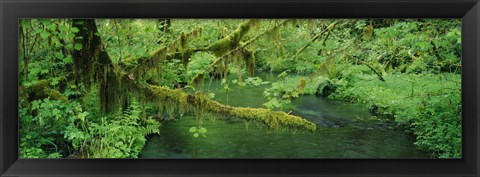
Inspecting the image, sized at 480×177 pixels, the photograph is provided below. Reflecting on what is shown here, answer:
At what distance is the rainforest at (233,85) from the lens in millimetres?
3572

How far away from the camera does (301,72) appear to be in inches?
164

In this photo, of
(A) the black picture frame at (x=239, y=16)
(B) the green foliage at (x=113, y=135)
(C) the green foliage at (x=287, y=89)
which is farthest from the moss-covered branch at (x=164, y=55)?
(A) the black picture frame at (x=239, y=16)

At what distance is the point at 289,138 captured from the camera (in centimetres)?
454

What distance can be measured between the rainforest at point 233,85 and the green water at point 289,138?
0.04 feet

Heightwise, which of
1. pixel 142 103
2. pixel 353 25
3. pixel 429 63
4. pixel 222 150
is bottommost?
pixel 222 150

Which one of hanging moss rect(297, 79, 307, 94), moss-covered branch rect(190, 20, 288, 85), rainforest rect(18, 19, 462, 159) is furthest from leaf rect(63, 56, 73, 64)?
hanging moss rect(297, 79, 307, 94)

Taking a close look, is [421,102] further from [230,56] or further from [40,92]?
[40,92]

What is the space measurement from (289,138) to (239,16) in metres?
2.18

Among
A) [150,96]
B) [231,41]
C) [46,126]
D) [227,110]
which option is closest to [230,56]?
[231,41]

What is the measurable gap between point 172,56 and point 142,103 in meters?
0.42

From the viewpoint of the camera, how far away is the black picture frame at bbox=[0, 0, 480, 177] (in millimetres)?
2533

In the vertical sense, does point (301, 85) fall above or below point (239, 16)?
below

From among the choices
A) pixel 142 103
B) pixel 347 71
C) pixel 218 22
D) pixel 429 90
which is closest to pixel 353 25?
pixel 347 71

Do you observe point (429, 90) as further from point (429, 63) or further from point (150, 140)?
point (150, 140)
